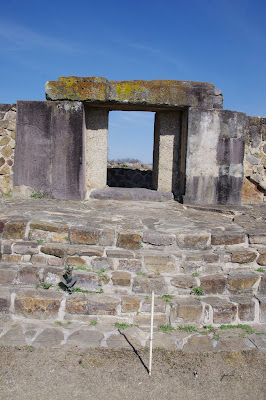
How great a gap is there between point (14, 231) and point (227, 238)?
228 cm

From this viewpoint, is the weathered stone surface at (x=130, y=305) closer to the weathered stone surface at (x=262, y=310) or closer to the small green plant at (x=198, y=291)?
the small green plant at (x=198, y=291)

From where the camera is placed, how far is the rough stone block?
12.8 feet

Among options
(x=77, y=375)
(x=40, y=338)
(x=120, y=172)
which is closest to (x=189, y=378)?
(x=77, y=375)

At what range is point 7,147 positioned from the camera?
6.15 metres

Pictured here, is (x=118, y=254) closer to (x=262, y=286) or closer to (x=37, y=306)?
(x=37, y=306)

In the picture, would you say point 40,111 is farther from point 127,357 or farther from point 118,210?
point 127,357

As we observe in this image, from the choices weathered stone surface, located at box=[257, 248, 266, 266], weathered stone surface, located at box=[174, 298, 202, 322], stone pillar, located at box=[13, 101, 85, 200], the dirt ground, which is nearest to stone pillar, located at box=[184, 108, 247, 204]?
stone pillar, located at box=[13, 101, 85, 200]

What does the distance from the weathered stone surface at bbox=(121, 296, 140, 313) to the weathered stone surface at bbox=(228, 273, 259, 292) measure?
0.99 meters

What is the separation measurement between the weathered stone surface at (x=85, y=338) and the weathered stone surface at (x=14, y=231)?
1.28 meters

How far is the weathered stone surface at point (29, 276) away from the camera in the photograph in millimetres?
3655

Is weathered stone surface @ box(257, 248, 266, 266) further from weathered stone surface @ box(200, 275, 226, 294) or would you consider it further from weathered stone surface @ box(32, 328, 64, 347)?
weathered stone surface @ box(32, 328, 64, 347)

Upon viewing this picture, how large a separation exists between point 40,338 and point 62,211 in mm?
1868

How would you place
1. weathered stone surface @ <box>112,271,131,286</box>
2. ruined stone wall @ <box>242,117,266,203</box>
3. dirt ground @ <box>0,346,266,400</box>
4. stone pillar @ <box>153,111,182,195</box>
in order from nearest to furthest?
dirt ground @ <box>0,346,266,400</box> → weathered stone surface @ <box>112,271,131,286</box> → stone pillar @ <box>153,111,182,195</box> → ruined stone wall @ <box>242,117,266,203</box>

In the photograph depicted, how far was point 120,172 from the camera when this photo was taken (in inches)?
379
